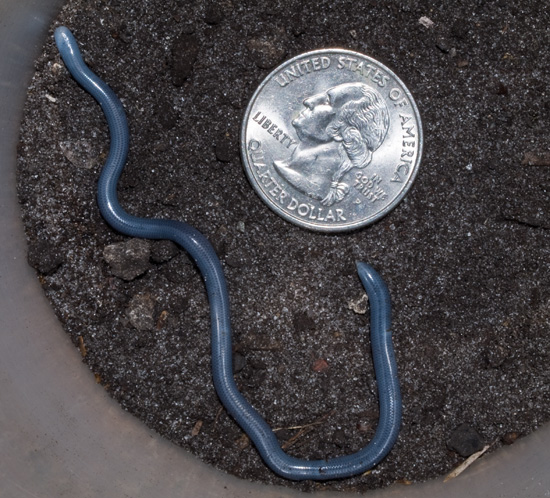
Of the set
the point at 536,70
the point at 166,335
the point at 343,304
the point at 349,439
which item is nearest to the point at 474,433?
the point at 349,439

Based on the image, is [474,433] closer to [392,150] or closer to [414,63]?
[392,150]

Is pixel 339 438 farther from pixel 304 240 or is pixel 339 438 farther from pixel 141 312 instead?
pixel 141 312

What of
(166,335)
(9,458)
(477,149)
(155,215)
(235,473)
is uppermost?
(477,149)

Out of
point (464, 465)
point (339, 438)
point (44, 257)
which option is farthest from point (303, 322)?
point (44, 257)

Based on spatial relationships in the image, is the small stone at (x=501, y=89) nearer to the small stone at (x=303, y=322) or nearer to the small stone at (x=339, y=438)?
the small stone at (x=303, y=322)

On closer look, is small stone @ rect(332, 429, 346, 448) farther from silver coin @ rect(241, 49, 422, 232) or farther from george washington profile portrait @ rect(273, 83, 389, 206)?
george washington profile portrait @ rect(273, 83, 389, 206)
